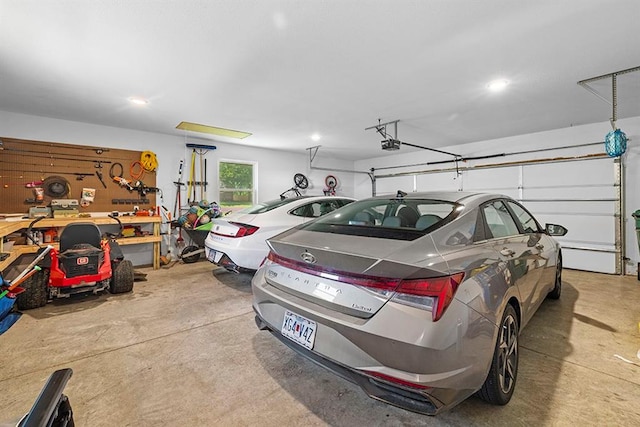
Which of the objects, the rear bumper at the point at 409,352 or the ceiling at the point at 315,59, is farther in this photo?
the ceiling at the point at 315,59

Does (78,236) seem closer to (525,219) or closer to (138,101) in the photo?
(138,101)

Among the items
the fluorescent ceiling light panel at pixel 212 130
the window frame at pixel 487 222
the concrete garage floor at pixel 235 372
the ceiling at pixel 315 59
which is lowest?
the concrete garage floor at pixel 235 372

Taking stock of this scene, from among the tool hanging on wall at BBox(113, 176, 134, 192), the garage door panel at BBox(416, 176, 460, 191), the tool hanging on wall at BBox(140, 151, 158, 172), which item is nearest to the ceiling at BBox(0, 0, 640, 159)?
the tool hanging on wall at BBox(140, 151, 158, 172)

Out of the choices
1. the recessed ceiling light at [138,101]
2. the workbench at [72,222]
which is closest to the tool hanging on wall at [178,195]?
the workbench at [72,222]

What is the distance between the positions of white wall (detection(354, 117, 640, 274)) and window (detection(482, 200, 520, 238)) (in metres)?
3.08

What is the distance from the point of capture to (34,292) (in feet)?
9.83

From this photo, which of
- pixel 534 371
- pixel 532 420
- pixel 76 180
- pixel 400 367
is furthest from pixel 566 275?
pixel 76 180

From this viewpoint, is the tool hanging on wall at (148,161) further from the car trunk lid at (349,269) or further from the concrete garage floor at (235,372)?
the car trunk lid at (349,269)

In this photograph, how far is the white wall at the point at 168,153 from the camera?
14.6 feet

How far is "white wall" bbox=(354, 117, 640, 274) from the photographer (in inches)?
183

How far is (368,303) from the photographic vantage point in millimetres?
1270

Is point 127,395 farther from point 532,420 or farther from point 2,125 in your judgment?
point 2,125

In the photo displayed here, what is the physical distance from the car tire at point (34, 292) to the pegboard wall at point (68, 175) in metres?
2.21

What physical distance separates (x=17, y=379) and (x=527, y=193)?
7.57m
